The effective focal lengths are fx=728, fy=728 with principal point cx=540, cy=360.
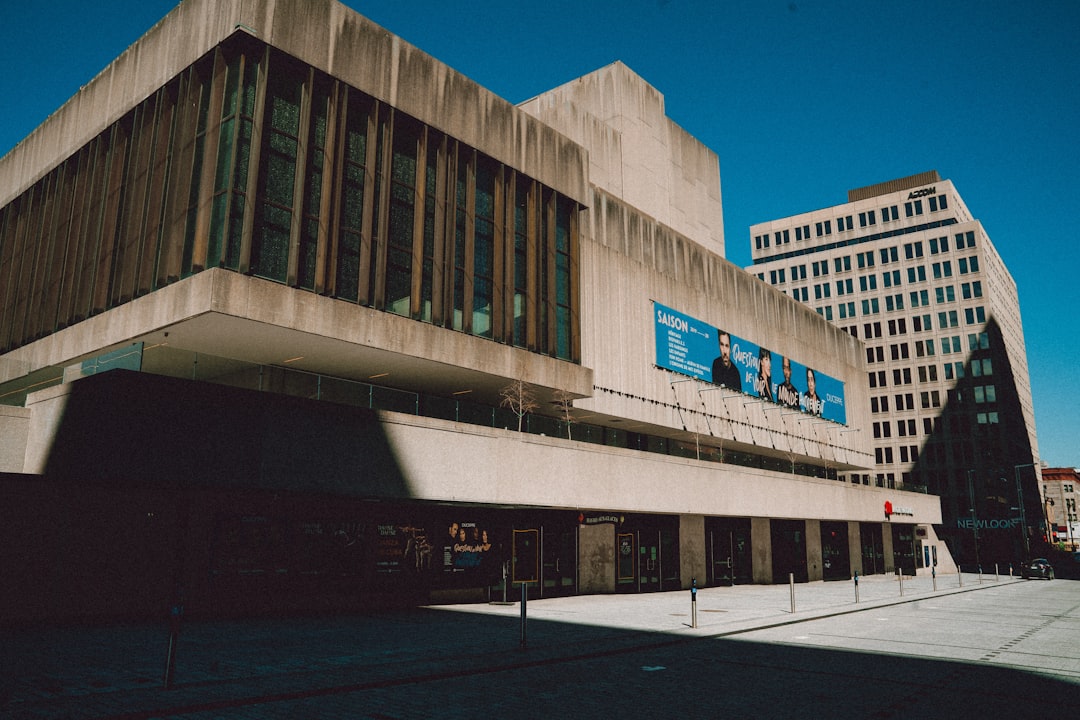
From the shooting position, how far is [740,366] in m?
45.3

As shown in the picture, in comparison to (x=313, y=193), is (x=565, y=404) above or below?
below

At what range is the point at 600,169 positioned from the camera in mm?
41906

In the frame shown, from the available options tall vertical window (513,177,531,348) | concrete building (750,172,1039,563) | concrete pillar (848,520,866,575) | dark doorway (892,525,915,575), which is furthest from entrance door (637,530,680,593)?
concrete building (750,172,1039,563)

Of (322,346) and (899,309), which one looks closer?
(322,346)

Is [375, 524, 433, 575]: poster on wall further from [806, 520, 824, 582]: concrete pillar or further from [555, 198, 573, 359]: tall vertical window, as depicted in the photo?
[806, 520, 824, 582]: concrete pillar

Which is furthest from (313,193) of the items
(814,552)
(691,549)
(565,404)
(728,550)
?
(814,552)

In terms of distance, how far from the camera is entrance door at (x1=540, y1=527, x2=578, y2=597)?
28984mm

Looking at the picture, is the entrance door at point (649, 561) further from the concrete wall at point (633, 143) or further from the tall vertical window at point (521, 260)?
the concrete wall at point (633, 143)

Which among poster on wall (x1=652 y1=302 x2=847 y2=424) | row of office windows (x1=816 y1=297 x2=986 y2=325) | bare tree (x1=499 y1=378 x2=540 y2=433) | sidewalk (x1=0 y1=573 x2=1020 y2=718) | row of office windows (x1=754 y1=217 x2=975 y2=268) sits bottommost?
sidewalk (x1=0 y1=573 x2=1020 y2=718)

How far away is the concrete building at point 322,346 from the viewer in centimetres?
1919

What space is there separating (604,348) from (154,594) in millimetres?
21268

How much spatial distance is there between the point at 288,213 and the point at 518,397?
11186 mm

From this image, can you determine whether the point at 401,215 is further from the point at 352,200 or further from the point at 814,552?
the point at 814,552

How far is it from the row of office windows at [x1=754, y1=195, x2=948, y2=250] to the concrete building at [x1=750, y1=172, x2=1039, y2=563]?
0.54 feet
